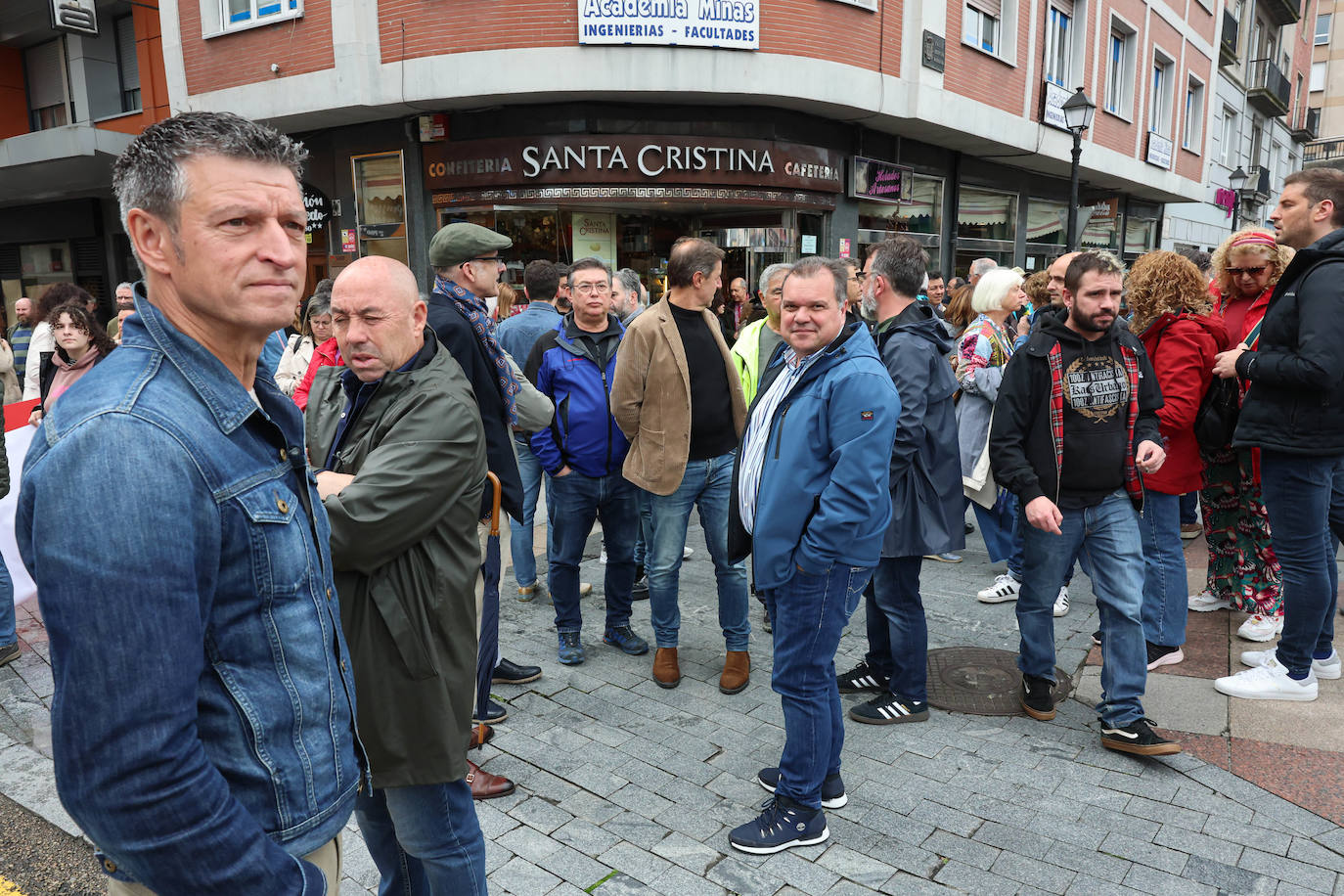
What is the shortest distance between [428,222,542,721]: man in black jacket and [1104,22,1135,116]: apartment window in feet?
66.9

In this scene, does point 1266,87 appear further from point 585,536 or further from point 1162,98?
point 585,536

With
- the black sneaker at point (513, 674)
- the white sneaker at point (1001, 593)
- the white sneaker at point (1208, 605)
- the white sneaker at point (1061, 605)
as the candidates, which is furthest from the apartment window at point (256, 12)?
the white sneaker at point (1208, 605)

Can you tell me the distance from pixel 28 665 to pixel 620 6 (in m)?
10.3

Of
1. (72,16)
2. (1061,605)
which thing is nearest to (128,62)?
(72,16)

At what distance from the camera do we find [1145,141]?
21047mm

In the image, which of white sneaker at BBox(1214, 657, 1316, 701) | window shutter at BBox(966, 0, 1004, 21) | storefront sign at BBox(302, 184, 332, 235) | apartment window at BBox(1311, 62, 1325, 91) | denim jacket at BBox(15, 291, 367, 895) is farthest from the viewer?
apartment window at BBox(1311, 62, 1325, 91)

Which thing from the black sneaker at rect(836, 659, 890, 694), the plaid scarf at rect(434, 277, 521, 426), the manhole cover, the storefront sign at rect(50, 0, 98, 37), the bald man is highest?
the storefront sign at rect(50, 0, 98, 37)

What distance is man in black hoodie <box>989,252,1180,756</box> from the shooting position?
365cm

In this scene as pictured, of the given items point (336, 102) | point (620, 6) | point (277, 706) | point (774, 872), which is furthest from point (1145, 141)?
point (277, 706)

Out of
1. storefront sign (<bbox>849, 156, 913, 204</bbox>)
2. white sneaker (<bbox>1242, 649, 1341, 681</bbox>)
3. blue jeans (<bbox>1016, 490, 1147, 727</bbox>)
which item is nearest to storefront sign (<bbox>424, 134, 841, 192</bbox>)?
storefront sign (<bbox>849, 156, 913, 204</bbox>)

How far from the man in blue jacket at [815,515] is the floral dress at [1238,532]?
294cm

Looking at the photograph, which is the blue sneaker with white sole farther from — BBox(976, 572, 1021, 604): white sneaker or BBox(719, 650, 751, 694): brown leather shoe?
BBox(976, 572, 1021, 604): white sneaker

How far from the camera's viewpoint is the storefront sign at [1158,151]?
21.2m

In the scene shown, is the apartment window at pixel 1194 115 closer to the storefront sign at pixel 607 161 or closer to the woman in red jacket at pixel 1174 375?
the storefront sign at pixel 607 161
